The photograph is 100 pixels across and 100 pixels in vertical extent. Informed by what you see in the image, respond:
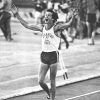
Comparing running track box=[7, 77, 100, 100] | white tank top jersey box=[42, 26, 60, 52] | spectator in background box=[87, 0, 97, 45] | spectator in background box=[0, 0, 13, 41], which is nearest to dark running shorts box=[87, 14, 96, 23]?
spectator in background box=[87, 0, 97, 45]

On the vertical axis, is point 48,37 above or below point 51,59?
above

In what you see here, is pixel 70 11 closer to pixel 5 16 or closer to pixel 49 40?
pixel 5 16

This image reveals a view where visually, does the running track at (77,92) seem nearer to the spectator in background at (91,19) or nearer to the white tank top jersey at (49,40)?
the white tank top jersey at (49,40)

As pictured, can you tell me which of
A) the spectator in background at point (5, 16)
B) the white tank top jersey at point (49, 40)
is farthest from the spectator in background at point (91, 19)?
the white tank top jersey at point (49, 40)

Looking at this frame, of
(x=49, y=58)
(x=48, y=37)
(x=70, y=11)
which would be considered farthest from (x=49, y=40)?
(x=70, y=11)

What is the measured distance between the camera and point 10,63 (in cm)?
1319

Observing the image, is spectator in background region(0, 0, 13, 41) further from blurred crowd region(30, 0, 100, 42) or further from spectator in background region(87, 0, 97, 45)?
spectator in background region(87, 0, 97, 45)

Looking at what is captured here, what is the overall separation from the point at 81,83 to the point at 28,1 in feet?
93.0

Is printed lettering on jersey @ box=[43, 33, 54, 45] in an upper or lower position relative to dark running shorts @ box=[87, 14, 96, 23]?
upper

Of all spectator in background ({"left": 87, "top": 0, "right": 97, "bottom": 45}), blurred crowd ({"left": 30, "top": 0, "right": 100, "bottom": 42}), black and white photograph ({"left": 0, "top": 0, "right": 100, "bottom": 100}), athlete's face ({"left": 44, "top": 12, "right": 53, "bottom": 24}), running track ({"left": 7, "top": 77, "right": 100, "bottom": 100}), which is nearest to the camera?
athlete's face ({"left": 44, "top": 12, "right": 53, "bottom": 24})

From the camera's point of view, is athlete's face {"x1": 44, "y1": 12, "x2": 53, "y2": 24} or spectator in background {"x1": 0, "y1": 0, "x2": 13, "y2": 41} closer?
athlete's face {"x1": 44, "y1": 12, "x2": 53, "y2": 24}

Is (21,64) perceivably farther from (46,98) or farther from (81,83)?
(46,98)

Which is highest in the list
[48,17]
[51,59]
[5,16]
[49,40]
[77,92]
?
[48,17]

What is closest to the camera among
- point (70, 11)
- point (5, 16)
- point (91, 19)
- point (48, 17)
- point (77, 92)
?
point (48, 17)
